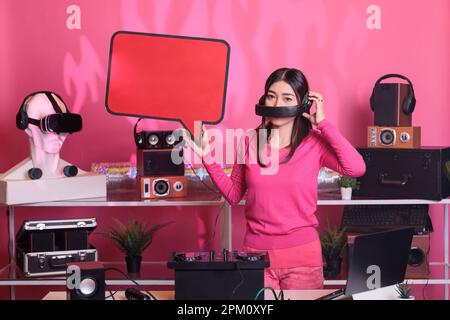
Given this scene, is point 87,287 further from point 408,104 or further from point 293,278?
point 408,104

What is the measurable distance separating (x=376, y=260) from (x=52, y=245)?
214 cm

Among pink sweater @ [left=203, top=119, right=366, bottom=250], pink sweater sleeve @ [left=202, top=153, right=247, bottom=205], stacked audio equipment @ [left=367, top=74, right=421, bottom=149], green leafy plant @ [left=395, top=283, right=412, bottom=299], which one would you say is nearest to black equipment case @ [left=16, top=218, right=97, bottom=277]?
pink sweater sleeve @ [left=202, top=153, right=247, bottom=205]

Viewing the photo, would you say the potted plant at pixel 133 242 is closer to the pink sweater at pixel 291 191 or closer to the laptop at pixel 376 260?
the pink sweater at pixel 291 191

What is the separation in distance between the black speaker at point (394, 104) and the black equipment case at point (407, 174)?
0.17m

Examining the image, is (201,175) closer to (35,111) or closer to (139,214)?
(139,214)

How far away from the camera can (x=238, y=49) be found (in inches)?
177

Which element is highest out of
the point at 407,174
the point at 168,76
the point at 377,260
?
the point at 168,76

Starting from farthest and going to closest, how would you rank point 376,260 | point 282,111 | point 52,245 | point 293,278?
point 52,245 < point 282,111 < point 293,278 < point 376,260

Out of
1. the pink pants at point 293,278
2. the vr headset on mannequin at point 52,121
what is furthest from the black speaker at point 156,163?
the pink pants at point 293,278

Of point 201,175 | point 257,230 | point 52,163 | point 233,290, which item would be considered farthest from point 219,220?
point 233,290

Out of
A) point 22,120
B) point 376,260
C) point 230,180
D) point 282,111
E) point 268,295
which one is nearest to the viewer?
point 376,260

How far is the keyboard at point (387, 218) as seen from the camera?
4.11 m

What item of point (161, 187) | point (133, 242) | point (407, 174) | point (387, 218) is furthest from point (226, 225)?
point (407, 174)

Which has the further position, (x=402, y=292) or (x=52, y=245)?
(x=52, y=245)
